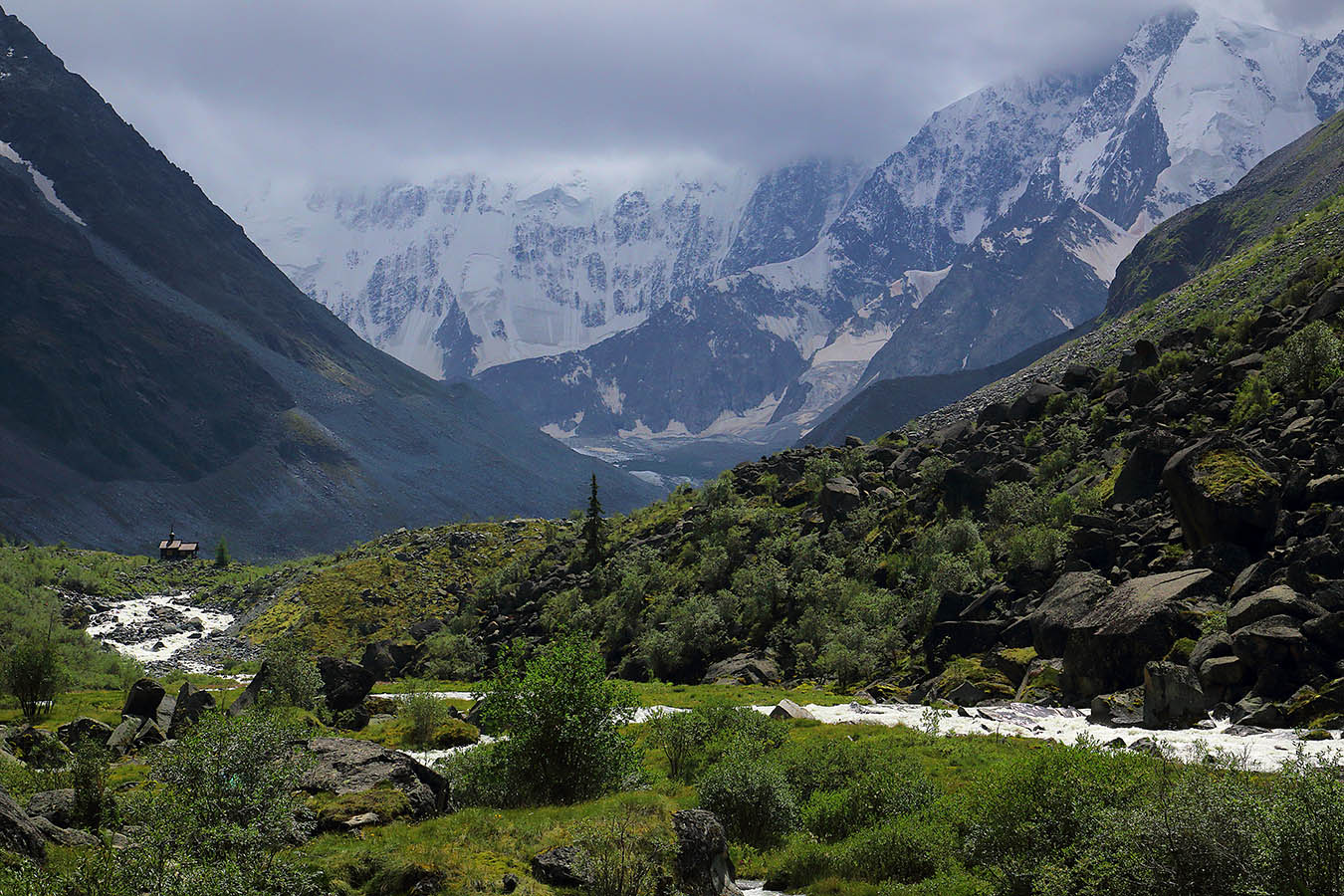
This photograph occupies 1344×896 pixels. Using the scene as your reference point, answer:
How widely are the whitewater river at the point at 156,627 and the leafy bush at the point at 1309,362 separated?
107 meters

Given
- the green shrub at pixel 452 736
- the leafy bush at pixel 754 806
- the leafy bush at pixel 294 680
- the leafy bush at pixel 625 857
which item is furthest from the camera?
the leafy bush at pixel 294 680

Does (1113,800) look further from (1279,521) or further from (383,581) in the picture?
(383,581)

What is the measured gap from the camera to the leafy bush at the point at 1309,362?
47500mm

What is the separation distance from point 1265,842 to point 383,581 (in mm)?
121309

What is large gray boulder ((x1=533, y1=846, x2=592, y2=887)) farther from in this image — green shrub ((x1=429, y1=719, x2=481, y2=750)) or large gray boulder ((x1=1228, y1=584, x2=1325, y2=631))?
large gray boulder ((x1=1228, y1=584, x2=1325, y2=631))

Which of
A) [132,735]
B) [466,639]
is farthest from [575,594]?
[132,735]

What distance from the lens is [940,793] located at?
2642 centimetres

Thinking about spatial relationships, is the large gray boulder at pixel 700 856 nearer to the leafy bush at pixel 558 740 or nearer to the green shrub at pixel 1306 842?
the leafy bush at pixel 558 740

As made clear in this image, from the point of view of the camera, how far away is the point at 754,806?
25891mm

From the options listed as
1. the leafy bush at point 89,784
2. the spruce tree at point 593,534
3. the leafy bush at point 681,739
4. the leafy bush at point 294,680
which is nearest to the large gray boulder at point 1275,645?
the leafy bush at point 681,739

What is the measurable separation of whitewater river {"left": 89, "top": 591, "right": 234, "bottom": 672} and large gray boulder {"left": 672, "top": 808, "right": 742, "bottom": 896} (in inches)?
4000

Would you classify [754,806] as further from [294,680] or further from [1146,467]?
[1146,467]

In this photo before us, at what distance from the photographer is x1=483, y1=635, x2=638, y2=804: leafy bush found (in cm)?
2842

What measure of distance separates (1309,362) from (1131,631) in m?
22.9
